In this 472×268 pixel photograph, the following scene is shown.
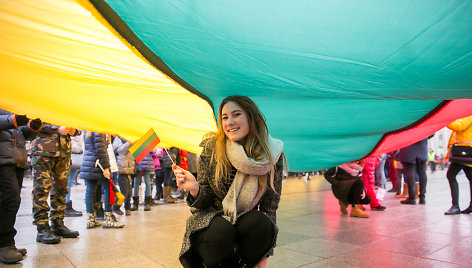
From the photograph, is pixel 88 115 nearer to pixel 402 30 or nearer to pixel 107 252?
pixel 107 252

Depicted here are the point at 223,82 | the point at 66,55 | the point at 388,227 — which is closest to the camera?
the point at 66,55

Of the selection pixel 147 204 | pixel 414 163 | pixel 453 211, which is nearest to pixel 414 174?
pixel 414 163

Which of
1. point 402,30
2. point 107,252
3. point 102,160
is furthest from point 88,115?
point 402,30

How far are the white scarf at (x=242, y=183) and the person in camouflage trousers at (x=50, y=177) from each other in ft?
9.37

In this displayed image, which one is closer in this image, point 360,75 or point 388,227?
point 360,75

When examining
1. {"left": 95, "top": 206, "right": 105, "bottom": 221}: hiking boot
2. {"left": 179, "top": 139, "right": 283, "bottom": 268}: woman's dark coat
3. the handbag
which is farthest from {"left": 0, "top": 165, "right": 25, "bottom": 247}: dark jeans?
the handbag

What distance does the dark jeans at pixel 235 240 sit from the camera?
206cm

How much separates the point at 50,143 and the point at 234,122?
2.91 metres

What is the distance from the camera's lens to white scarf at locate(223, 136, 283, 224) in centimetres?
216

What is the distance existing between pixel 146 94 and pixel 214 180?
103cm

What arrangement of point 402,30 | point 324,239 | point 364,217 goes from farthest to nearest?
point 364,217, point 324,239, point 402,30

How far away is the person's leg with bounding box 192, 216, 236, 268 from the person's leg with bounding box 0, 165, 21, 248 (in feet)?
7.36

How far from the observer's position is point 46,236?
3.94 meters

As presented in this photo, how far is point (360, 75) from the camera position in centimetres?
204
